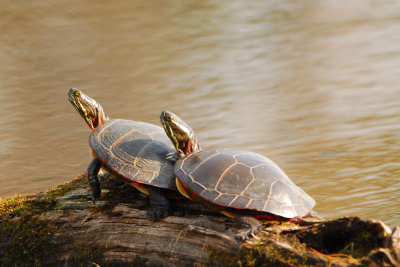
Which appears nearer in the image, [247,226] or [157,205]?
[247,226]

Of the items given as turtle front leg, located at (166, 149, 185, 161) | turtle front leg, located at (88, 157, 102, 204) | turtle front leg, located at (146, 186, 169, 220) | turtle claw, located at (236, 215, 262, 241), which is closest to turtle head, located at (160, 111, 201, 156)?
turtle front leg, located at (166, 149, 185, 161)

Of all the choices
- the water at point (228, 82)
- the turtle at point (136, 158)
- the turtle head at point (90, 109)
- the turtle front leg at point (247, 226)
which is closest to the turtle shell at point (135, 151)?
the turtle at point (136, 158)

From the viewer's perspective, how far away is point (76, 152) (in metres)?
8.59

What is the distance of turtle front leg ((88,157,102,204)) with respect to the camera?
401 cm

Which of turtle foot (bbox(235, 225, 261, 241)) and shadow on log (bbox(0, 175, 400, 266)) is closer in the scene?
shadow on log (bbox(0, 175, 400, 266))

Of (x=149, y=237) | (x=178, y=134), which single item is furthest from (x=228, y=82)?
(x=149, y=237)

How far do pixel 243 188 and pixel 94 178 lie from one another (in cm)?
137

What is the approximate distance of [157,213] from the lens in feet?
11.8

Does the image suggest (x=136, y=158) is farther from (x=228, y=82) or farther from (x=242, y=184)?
(x=228, y=82)

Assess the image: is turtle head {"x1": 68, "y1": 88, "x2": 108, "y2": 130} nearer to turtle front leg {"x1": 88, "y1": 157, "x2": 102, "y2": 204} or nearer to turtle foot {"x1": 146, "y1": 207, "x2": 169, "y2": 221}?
turtle front leg {"x1": 88, "y1": 157, "x2": 102, "y2": 204}

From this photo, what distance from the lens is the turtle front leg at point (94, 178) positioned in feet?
13.1

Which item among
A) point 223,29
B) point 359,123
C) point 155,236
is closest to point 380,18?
point 223,29

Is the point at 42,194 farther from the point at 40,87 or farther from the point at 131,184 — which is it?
the point at 40,87

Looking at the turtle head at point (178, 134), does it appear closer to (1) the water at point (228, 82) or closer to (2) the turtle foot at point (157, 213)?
(2) the turtle foot at point (157, 213)
